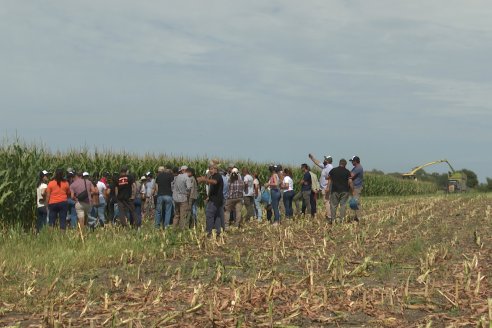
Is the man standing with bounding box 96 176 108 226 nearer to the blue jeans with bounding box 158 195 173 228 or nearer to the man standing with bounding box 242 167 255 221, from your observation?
the blue jeans with bounding box 158 195 173 228

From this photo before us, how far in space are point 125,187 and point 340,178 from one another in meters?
5.71

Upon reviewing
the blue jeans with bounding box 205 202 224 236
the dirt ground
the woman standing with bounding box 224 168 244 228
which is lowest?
the dirt ground

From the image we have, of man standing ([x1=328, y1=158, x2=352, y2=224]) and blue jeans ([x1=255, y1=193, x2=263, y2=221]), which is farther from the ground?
man standing ([x1=328, y1=158, x2=352, y2=224])

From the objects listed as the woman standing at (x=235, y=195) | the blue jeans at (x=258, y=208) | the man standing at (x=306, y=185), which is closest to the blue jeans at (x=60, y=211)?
the woman standing at (x=235, y=195)

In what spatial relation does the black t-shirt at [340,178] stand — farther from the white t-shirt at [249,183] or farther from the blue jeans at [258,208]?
the blue jeans at [258,208]

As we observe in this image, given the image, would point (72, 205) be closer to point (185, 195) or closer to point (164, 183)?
point (164, 183)

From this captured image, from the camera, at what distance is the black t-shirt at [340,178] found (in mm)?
18516

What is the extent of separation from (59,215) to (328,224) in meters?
6.91

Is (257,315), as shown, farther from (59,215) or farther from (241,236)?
(59,215)

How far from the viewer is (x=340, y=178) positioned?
60.7 ft

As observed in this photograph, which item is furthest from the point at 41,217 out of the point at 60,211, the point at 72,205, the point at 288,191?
the point at 288,191

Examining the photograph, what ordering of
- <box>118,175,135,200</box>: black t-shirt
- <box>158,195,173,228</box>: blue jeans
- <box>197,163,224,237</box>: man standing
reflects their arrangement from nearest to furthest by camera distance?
<box>197,163,224,237</box>: man standing
<box>158,195,173,228</box>: blue jeans
<box>118,175,135,200</box>: black t-shirt

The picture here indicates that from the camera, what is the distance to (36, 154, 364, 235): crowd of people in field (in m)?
16.8

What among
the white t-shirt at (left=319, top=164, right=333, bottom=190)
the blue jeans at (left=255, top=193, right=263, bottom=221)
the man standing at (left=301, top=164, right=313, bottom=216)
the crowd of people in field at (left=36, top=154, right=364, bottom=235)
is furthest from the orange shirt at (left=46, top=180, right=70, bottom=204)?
the white t-shirt at (left=319, top=164, right=333, bottom=190)
